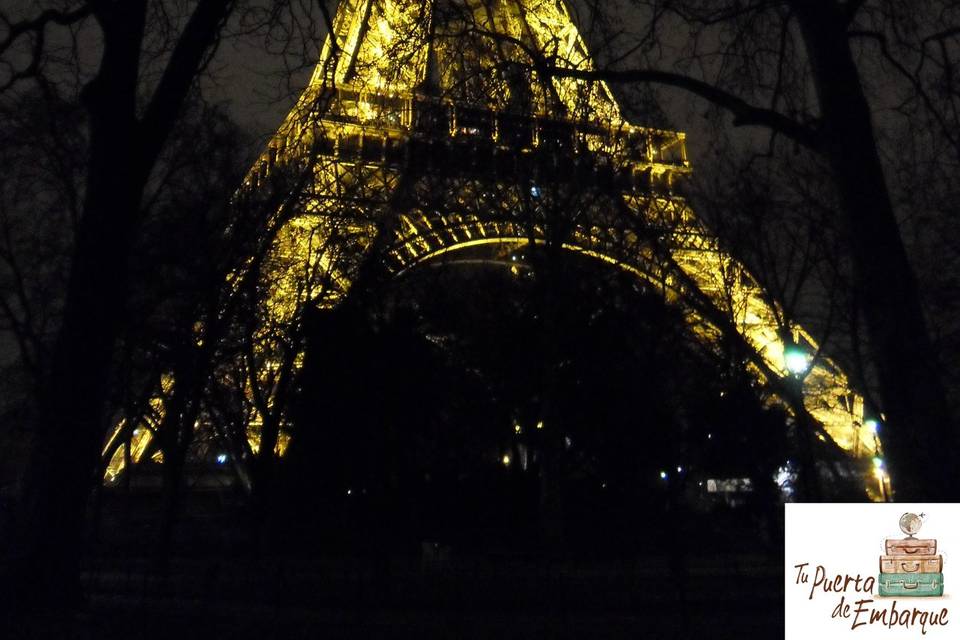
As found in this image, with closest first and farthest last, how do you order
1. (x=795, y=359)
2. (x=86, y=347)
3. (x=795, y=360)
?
(x=86, y=347)
(x=795, y=359)
(x=795, y=360)

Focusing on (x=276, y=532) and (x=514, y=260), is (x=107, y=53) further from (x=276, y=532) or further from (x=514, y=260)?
(x=514, y=260)

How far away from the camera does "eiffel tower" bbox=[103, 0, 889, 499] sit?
517 inches

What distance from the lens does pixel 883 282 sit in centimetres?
872

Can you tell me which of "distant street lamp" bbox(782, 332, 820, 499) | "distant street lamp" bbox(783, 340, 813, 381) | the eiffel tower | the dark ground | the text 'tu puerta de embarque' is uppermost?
the eiffel tower

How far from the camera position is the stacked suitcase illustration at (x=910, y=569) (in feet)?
19.1

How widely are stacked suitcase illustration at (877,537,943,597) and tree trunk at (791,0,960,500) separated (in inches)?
101

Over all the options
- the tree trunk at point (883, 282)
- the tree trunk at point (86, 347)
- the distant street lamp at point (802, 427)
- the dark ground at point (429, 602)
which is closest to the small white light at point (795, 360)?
the distant street lamp at point (802, 427)

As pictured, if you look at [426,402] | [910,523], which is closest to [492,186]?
[426,402]

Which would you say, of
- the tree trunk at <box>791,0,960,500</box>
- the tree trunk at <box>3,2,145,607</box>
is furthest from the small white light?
the tree trunk at <box>3,2,145,607</box>

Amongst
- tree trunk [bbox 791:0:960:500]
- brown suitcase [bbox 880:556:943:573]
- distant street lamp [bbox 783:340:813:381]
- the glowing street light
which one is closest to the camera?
brown suitcase [bbox 880:556:943:573]

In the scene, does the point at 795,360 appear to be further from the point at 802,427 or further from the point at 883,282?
the point at 883,282

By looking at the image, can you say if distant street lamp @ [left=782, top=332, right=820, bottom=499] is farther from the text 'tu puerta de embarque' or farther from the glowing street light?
the text 'tu puerta de embarque'

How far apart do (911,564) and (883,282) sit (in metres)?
3.46

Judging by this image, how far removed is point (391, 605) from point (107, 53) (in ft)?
29.4
